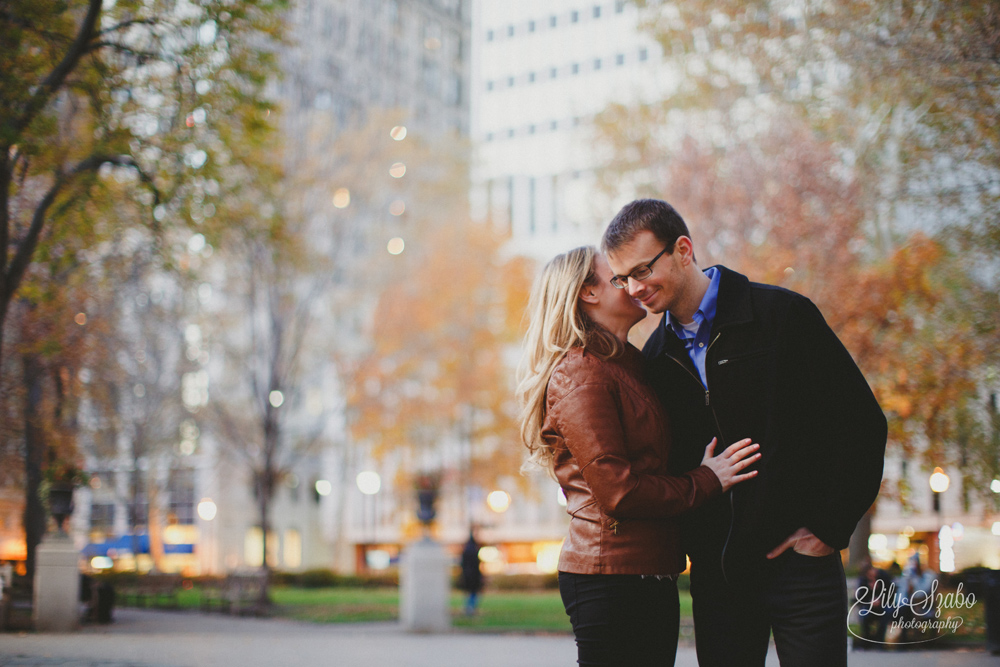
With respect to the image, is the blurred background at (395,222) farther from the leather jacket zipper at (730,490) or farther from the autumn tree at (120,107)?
the leather jacket zipper at (730,490)

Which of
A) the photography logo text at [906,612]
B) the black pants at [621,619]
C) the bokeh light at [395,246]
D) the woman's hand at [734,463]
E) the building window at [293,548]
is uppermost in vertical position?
the bokeh light at [395,246]

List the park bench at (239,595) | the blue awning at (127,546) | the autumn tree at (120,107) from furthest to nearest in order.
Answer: the blue awning at (127,546), the park bench at (239,595), the autumn tree at (120,107)

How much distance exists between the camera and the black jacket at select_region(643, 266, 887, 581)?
3.24m

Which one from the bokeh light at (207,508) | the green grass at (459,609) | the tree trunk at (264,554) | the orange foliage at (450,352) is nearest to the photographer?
the green grass at (459,609)

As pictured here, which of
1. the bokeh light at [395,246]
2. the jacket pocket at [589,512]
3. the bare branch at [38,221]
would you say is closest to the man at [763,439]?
the jacket pocket at [589,512]

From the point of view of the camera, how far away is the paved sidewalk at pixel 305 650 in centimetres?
1025

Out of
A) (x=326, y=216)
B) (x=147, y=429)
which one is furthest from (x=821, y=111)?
(x=147, y=429)

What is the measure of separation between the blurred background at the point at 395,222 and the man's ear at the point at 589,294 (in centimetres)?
945

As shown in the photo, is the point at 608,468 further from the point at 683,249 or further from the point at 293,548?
the point at 293,548

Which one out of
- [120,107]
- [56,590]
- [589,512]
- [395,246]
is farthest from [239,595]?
[589,512]

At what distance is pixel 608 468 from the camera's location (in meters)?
3.22

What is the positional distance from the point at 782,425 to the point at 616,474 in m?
0.65

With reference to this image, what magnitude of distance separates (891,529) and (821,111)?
26879 mm

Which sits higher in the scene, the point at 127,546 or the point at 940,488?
the point at 940,488
